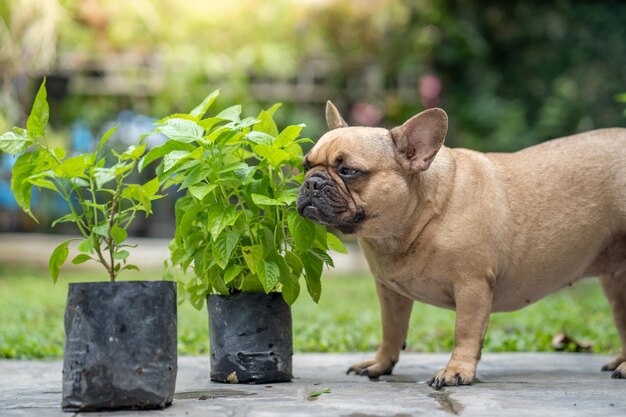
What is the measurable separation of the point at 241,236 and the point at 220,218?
11.4 inches

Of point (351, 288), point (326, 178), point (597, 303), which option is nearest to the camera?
point (326, 178)

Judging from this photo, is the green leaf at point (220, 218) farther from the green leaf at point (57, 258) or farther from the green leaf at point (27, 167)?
the green leaf at point (27, 167)

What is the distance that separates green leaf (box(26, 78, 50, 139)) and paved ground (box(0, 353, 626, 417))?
1.14 m

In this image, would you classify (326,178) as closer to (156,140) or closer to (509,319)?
(509,319)

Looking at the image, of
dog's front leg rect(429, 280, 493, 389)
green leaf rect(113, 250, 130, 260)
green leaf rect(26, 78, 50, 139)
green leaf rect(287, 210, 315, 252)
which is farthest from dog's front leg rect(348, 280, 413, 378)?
green leaf rect(26, 78, 50, 139)

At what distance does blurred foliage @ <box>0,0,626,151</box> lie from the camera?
1293 cm

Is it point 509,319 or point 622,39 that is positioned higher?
point 622,39

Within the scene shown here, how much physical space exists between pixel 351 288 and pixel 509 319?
3.51 m

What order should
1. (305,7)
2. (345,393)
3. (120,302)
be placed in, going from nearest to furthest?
1. (120,302)
2. (345,393)
3. (305,7)

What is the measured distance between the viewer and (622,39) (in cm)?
1296

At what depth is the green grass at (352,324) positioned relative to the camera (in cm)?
618

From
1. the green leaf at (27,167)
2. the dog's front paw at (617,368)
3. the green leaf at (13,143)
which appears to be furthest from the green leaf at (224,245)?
the dog's front paw at (617,368)

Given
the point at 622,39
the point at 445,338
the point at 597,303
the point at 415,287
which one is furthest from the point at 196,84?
the point at 415,287

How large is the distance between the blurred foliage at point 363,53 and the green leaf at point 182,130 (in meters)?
9.39
